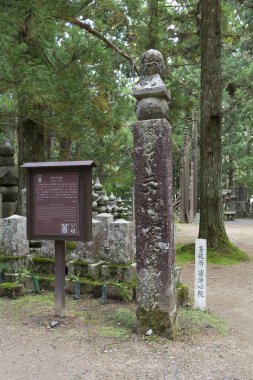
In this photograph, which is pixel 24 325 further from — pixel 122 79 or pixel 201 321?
pixel 122 79

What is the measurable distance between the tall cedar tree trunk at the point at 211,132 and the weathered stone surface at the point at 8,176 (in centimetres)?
518

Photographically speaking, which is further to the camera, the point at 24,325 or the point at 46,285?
the point at 46,285

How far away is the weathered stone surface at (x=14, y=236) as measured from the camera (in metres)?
5.98

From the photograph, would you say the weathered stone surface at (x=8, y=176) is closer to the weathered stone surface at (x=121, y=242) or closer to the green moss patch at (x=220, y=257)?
the green moss patch at (x=220, y=257)

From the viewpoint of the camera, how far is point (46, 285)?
583 centimetres

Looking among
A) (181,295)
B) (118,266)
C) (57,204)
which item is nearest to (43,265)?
(118,266)

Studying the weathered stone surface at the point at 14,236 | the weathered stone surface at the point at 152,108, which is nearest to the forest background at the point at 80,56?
the weathered stone surface at the point at 14,236

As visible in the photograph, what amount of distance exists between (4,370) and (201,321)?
229 cm

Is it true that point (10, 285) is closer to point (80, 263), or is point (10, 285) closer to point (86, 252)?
point (80, 263)

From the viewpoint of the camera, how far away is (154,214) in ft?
13.3

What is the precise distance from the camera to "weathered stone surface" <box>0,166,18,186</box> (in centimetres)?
1064

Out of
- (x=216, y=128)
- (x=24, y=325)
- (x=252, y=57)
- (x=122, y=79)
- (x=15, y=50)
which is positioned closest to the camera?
(x=24, y=325)

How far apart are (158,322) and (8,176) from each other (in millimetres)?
7784

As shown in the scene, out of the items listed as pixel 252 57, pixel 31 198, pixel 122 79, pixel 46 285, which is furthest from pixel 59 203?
pixel 252 57
